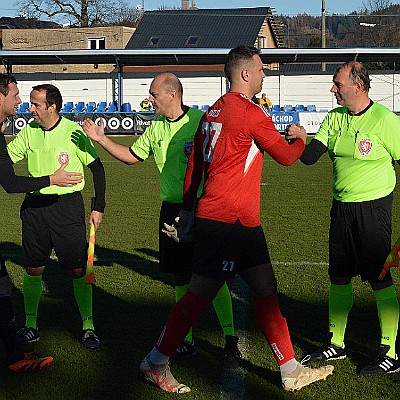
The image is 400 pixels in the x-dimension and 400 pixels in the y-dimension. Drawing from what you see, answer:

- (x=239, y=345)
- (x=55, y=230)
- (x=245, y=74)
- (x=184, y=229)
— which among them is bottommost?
(x=239, y=345)

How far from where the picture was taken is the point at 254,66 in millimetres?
4402

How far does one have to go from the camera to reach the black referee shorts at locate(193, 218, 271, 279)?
14.6ft

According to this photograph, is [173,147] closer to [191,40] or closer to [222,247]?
[222,247]

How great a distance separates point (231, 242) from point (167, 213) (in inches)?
43.1

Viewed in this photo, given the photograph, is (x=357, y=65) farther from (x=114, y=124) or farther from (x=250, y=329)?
(x=114, y=124)

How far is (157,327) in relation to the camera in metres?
6.00

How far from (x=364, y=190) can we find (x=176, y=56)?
34178 mm

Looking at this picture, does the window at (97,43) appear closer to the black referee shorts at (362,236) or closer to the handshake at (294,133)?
the black referee shorts at (362,236)

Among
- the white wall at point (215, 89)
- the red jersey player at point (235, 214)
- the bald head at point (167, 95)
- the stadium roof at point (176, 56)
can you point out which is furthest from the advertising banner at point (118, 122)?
the red jersey player at point (235, 214)

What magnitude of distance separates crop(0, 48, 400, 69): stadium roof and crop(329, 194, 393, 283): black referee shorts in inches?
1266

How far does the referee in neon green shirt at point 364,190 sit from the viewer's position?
5000 millimetres

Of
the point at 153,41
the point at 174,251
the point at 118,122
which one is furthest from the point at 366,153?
the point at 153,41

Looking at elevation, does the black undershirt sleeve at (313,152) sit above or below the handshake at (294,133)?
below

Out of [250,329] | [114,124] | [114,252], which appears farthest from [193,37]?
[250,329]
